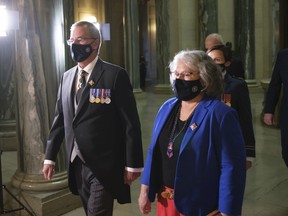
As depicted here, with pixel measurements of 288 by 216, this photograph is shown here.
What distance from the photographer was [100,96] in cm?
302

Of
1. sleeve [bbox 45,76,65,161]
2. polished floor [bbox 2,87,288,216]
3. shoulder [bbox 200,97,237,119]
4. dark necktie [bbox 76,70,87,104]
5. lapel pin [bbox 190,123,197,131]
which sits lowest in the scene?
polished floor [bbox 2,87,288,216]

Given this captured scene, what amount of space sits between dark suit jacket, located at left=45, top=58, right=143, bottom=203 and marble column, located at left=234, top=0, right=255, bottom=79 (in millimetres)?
12605

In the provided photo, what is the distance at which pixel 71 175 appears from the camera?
315 cm

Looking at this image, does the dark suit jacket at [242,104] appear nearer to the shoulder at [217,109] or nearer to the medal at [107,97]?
the medal at [107,97]

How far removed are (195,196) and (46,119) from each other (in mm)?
2548

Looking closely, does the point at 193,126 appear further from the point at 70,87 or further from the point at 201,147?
the point at 70,87

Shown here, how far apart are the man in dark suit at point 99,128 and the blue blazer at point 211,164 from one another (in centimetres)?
73

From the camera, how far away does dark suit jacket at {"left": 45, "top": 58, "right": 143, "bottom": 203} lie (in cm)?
302

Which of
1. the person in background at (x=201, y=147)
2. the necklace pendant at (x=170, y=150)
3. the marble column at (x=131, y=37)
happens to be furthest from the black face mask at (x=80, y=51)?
the marble column at (x=131, y=37)

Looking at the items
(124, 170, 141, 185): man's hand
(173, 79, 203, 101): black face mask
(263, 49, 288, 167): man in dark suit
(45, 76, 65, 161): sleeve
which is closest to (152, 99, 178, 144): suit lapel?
(173, 79, 203, 101): black face mask

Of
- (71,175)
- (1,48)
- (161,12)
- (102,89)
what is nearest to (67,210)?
(71,175)

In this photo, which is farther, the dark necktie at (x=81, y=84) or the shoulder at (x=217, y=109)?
Result: the dark necktie at (x=81, y=84)

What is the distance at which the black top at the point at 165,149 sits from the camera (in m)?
2.44

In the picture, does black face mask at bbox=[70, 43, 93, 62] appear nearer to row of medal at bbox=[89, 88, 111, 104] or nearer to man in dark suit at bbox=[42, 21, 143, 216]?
man in dark suit at bbox=[42, 21, 143, 216]
